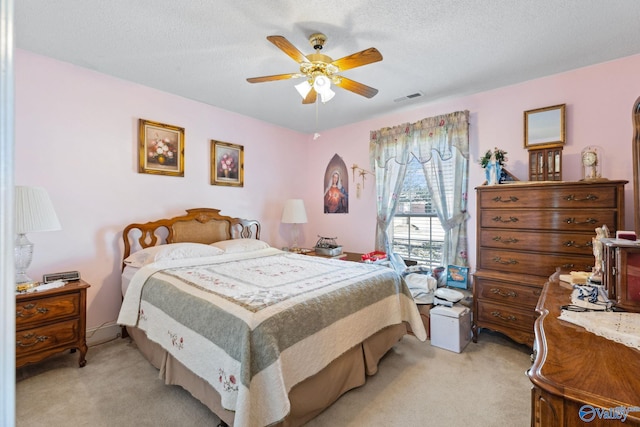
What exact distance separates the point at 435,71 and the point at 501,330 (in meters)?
2.54

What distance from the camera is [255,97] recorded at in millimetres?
3424

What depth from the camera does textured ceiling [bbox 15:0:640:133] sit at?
6.24 ft

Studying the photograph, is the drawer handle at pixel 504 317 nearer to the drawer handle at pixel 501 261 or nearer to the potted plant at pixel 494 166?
the drawer handle at pixel 501 261

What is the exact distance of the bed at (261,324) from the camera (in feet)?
4.70

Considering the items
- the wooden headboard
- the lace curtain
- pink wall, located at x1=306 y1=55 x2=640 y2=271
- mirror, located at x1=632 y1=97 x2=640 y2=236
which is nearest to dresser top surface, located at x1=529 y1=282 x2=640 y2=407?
mirror, located at x1=632 y1=97 x2=640 y2=236

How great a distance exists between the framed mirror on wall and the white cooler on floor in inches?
61.1

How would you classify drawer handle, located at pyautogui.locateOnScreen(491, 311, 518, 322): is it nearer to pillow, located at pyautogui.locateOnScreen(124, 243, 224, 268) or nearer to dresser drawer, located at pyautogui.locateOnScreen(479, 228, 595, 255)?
dresser drawer, located at pyautogui.locateOnScreen(479, 228, 595, 255)

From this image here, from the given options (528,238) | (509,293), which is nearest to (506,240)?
(528,238)

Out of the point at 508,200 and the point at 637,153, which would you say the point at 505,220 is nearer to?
the point at 508,200

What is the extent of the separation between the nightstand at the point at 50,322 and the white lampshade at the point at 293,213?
2.46m

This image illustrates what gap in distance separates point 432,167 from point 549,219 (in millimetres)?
1421

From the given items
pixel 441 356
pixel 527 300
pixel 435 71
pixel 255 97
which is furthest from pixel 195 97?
pixel 527 300

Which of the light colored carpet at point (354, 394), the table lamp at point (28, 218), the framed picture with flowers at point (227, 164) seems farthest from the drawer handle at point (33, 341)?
the framed picture with flowers at point (227, 164)

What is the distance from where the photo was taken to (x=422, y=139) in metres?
3.64
